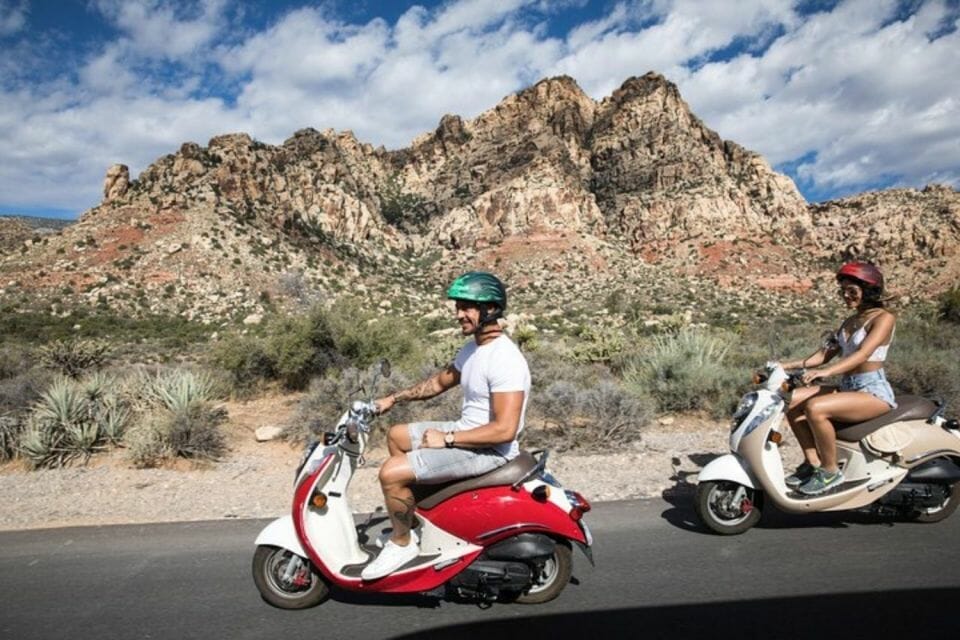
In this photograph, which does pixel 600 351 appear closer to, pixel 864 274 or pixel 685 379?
pixel 685 379

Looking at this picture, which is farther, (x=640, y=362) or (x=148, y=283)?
(x=148, y=283)

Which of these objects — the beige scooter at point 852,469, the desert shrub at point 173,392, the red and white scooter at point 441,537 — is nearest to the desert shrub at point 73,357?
the desert shrub at point 173,392

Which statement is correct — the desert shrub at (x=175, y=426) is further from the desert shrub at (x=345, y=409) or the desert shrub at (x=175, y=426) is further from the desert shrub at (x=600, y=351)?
the desert shrub at (x=600, y=351)

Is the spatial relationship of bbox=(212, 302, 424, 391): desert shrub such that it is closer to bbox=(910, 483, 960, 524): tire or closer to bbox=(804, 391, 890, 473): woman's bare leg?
bbox=(804, 391, 890, 473): woman's bare leg

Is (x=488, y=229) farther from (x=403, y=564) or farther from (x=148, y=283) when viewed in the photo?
(x=403, y=564)

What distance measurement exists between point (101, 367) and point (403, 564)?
45.9 feet

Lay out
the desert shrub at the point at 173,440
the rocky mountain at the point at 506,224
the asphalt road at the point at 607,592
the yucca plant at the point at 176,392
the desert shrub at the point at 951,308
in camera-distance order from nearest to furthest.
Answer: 1. the asphalt road at the point at 607,592
2. the desert shrub at the point at 173,440
3. the yucca plant at the point at 176,392
4. the desert shrub at the point at 951,308
5. the rocky mountain at the point at 506,224

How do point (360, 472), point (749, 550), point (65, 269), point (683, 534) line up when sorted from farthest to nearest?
point (65, 269)
point (360, 472)
point (683, 534)
point (749, 550)

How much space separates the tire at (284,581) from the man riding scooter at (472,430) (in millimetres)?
437

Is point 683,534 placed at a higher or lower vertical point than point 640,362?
lower

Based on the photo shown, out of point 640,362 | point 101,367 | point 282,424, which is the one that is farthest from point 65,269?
point 640,362

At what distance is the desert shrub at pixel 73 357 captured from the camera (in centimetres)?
1344

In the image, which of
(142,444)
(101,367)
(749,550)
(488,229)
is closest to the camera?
(749,550)

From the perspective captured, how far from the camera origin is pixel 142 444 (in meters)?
7.55
